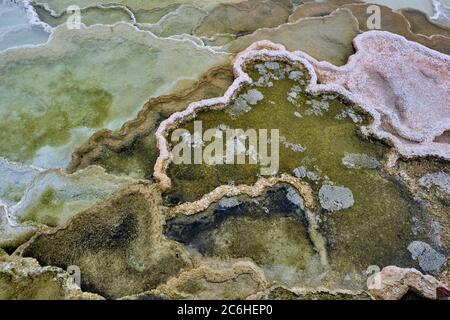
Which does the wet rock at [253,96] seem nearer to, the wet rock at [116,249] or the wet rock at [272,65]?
the wet rock at [272,65]

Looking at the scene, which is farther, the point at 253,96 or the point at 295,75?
the point at 295,75

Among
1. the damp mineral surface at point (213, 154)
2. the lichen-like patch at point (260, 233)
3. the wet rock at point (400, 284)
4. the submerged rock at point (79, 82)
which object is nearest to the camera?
the wet rock at point (400, 284)

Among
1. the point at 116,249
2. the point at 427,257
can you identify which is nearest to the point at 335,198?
the point at 427,257

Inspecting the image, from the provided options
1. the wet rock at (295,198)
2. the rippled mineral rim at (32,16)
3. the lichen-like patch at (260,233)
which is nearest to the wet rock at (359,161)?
the wet rock at (295,198)

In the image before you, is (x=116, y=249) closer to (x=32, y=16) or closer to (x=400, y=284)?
(x=400, y=284)
